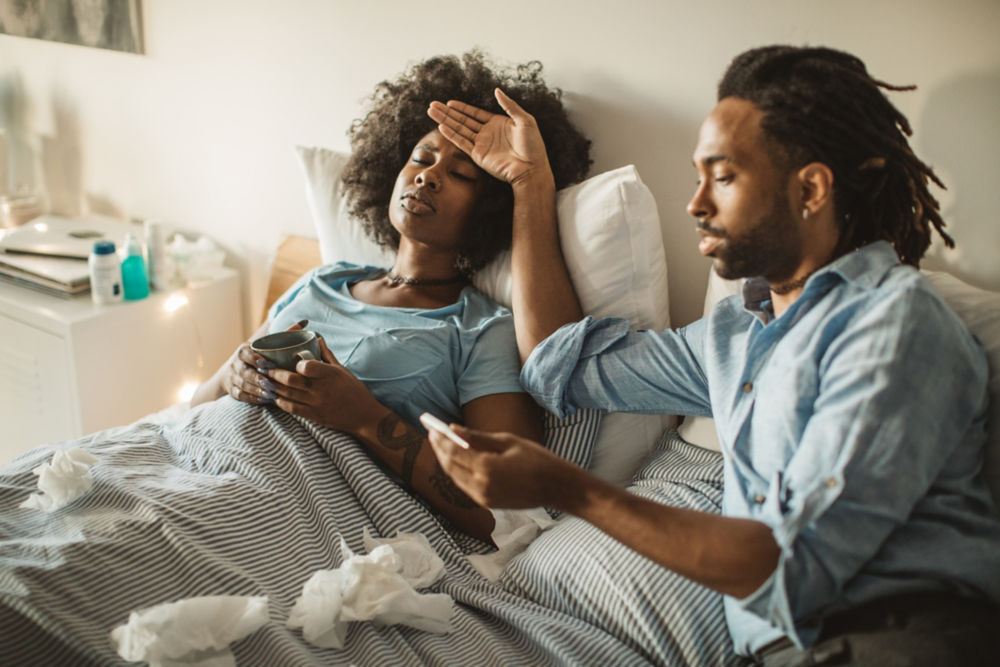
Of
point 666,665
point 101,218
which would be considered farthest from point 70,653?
point 101,218

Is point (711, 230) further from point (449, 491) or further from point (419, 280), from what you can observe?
point (419, 280)

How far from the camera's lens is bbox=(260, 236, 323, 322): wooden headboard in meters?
2.17

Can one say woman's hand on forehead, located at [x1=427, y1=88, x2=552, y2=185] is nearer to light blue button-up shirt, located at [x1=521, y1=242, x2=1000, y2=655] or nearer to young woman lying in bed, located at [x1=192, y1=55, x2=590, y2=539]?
young woman lying in bed, located at [x1=192, y1=55, x2=590, y2=539]

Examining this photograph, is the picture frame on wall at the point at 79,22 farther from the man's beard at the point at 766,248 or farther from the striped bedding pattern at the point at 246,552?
the man's beard at the point at 766,248

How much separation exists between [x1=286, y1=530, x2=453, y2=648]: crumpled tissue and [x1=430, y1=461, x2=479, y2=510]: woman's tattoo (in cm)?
19

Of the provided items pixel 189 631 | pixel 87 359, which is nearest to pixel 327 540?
pixel 189 631

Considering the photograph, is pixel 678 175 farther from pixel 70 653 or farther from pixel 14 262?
pixel 14 262

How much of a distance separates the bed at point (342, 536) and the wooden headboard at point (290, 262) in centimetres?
76

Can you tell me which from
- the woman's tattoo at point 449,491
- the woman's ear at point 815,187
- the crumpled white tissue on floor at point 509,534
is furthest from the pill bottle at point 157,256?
the woman's ear at point 815,187

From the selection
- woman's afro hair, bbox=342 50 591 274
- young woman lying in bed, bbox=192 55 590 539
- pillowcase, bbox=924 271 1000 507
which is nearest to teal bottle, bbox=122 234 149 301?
young woman lying in bed, bbox=192 55 590 539

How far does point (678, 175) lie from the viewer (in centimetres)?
154

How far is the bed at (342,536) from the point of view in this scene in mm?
1006

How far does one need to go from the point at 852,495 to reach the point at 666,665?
0.38 meters

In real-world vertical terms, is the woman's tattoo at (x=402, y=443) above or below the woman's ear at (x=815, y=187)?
below
